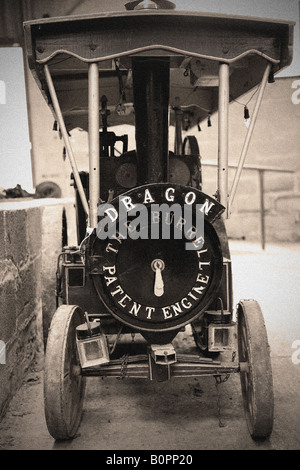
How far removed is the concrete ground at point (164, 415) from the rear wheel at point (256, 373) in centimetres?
10

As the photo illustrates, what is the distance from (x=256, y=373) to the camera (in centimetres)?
235

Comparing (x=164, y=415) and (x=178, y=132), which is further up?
(x=178, y=132)

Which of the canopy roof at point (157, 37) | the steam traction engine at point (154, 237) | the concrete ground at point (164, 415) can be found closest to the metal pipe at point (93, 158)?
the steam traction engine at point (154, 237)

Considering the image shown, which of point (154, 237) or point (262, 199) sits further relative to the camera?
point (262, 199)

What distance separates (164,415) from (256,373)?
65 centimetres

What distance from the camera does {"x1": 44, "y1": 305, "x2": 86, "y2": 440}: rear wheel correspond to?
2309 mm

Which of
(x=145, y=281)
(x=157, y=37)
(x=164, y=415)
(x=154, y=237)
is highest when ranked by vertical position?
(x=157, y=37)

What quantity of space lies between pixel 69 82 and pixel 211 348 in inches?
81.2

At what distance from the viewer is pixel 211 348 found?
101 inches

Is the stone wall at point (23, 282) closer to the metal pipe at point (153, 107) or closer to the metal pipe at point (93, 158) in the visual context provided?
the metal pipe at point (93, 158)

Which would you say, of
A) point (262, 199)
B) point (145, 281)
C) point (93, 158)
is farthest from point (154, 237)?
point (262, 199)

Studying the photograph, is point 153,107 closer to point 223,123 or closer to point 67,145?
point 223,123

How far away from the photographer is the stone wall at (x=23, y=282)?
294cm
